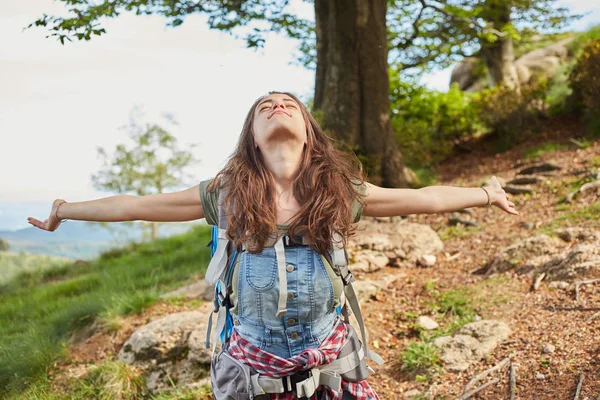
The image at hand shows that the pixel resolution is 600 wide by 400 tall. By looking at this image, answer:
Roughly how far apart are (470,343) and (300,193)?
2.27 meters

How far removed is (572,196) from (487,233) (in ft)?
3.99

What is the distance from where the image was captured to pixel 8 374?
481cm

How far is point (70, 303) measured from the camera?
657 cm

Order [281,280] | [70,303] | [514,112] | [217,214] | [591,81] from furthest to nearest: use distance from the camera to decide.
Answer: [514,112]
[591,81]
[70,303]
[217,214]
[281,280]

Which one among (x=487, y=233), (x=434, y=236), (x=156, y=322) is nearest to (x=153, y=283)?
(x=156, y=322)

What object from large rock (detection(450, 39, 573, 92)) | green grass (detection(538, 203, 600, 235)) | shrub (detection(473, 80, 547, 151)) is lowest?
green grass (detection(538, 203, 600, 235))

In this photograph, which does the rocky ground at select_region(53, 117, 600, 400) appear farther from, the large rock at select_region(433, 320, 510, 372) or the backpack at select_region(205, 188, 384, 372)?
the backpack at select_region(205, 188, 384, 372)

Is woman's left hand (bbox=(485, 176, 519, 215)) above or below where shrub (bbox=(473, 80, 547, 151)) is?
below

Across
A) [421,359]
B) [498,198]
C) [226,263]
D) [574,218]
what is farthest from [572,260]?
[226,263]

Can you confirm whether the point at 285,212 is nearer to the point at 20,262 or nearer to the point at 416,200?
the point at 416,200

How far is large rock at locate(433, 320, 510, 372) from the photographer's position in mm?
3887

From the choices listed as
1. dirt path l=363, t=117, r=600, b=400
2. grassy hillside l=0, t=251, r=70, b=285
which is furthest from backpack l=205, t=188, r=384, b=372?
grassy hillside l=0, t=251, r=70, b=285

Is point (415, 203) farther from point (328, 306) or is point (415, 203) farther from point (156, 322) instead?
point (156, 322)

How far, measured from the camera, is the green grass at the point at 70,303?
4.91m
